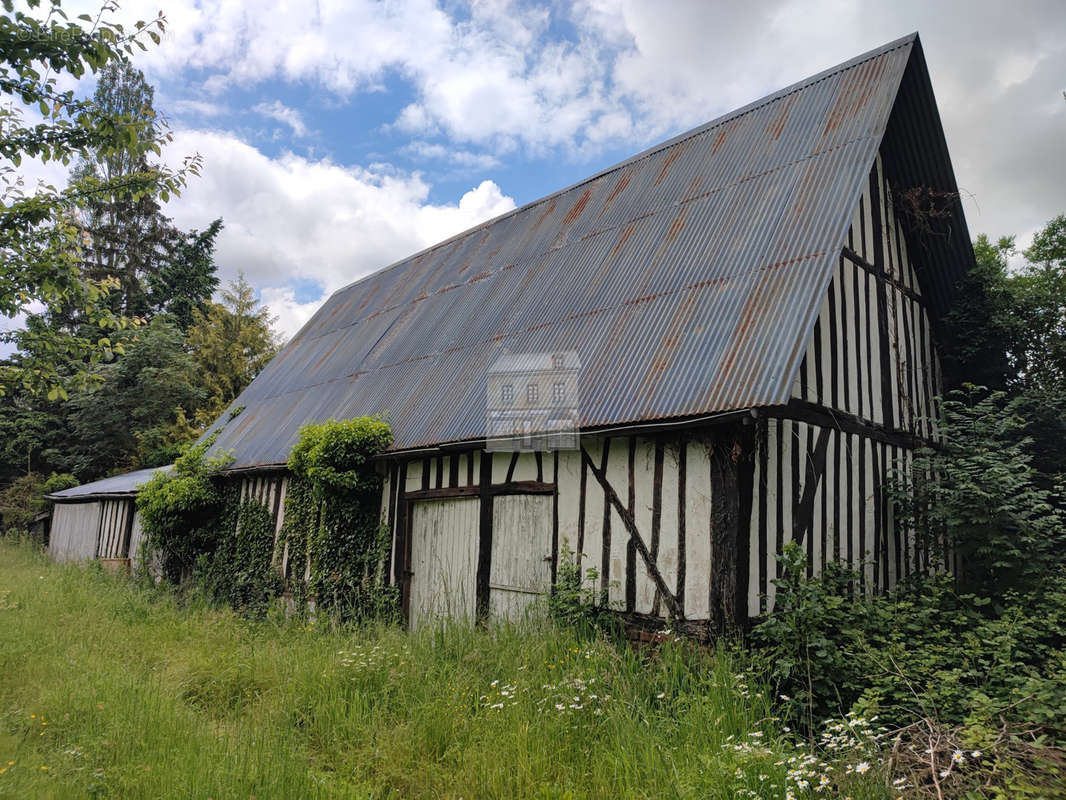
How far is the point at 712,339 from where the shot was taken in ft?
21.3

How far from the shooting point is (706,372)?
20.1 feet

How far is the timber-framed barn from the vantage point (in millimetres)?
5879

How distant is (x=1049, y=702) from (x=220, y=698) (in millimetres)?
5642

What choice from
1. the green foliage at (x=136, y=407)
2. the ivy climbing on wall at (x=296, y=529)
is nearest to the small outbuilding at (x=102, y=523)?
the ivy climbing on wall at (x=296, y=529)

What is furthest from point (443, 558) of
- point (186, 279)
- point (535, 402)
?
point (186, 279)

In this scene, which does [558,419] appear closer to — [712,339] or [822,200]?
[712,339]

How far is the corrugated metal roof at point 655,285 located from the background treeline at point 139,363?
12473 millimetres

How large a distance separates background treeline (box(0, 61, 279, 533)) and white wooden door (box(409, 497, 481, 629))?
15399mm

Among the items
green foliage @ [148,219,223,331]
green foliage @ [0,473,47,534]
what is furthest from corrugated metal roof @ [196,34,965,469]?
green foliage @ [148,219,223,331]

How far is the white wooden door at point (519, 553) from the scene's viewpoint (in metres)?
7.00

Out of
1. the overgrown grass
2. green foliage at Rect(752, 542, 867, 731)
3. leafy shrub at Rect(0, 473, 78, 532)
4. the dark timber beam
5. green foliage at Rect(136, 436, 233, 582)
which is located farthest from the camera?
leafy shrub at Rect(0, 473, 78, 532)

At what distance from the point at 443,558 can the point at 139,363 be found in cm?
1965

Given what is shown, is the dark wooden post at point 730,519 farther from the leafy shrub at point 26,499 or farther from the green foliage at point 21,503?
the green foliage at point 21,503

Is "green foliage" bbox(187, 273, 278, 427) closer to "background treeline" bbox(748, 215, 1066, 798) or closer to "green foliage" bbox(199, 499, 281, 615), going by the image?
"green foliage" bbox(199, 499, 281, 615)
